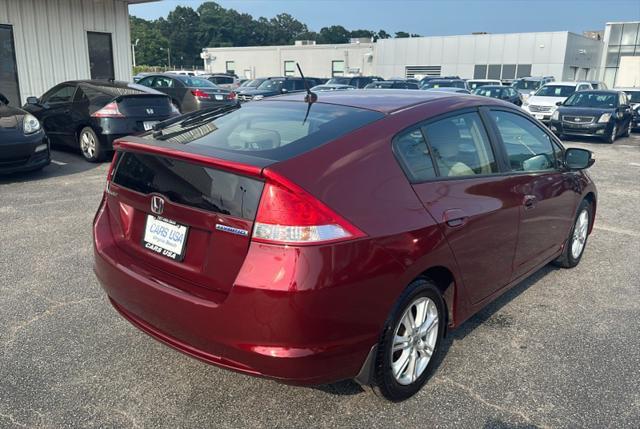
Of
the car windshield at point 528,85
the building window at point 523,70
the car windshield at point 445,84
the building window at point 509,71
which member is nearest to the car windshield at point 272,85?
the car windshield at point 445,84

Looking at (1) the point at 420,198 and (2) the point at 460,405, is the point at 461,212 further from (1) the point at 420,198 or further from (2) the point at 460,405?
(2) the point at 460,405

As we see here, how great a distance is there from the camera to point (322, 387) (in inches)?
117

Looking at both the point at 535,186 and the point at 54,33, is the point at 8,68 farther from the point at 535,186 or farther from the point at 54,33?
the point at 535,186

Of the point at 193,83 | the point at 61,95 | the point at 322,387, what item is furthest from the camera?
the point at 193,83

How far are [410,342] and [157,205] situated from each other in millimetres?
1513

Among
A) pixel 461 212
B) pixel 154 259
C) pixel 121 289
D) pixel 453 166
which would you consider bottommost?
pixel 121 289

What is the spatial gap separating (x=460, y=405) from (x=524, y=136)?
213 centimetres

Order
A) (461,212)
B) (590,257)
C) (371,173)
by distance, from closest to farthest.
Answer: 1. (371,173)
2. (461,212)
3. (590,257)

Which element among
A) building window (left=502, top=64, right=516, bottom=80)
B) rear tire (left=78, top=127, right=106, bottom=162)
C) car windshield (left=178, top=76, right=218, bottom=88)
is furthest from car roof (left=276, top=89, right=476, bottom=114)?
building window (left=502, top=64, right=516, bottom=80)

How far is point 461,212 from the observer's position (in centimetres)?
298

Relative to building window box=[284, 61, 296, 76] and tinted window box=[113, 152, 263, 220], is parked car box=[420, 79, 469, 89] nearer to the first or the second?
tinted window box=[113, 152, 263, 220]

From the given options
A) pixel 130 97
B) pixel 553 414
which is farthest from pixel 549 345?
pixel 130 97

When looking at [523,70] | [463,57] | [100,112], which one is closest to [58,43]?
[100,112]

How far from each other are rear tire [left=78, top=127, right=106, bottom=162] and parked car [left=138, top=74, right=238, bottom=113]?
5310mm
